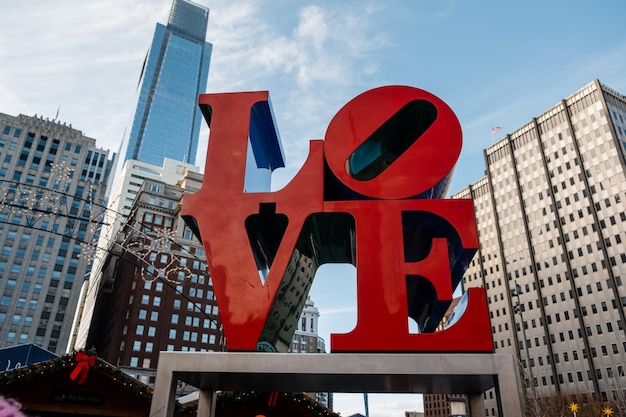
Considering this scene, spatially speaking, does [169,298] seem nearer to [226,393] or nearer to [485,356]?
[226,393]

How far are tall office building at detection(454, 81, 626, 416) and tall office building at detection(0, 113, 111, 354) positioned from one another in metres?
82.4

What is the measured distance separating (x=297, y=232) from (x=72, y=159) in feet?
351

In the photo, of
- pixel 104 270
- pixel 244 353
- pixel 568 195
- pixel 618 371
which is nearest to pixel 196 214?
pixel 244 353

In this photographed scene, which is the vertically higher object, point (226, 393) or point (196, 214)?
point (196, 214)

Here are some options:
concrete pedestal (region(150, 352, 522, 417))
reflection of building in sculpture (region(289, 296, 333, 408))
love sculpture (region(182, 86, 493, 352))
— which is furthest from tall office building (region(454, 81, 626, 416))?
concrete pedestal (region(150, 352, 522, 417))

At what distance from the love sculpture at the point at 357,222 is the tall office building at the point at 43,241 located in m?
74.1

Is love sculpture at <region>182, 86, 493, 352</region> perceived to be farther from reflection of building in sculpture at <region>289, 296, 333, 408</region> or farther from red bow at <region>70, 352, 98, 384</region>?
reflection of building in sculpture at <region>289, 296, 333, 408</region>

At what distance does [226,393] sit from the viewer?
523 inches

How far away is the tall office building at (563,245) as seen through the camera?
80750 millimetres

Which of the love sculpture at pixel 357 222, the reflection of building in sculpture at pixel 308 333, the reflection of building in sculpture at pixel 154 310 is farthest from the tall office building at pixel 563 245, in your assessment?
the love sculpture at pixel 357 222

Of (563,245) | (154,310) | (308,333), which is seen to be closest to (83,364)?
(154,310)

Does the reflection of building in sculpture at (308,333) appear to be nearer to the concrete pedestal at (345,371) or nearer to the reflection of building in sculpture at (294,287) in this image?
the reflection of building in sculpture at (294,287)

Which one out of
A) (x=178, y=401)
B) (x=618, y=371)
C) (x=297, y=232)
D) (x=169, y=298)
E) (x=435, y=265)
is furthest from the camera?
(x=169, y=298)

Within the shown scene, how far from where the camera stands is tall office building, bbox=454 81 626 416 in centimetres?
8075
